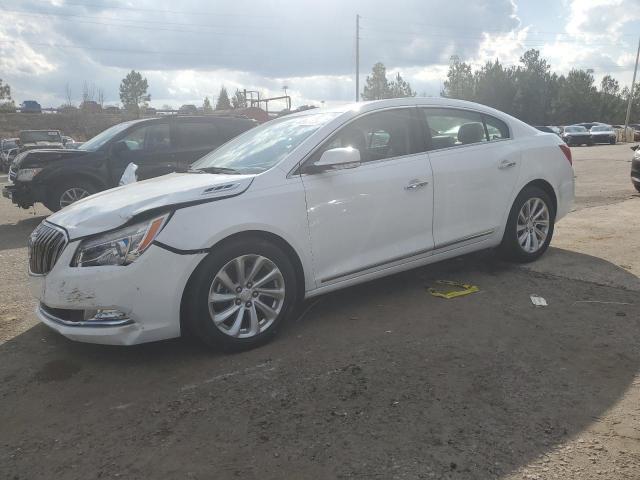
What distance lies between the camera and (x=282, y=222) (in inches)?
143

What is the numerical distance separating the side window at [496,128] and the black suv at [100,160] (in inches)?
210

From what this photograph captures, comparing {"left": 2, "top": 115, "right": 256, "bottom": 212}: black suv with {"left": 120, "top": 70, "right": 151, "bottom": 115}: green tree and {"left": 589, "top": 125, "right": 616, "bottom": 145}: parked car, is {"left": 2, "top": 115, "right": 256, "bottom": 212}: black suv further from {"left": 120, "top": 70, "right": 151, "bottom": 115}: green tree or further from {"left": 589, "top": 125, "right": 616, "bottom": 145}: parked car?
{"left": 120, "top": 70, "right": 151, "bottom": 115}: green tree

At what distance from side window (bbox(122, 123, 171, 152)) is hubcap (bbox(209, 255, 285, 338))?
5.97 metres

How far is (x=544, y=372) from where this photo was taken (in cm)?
310

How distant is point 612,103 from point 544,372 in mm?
92136

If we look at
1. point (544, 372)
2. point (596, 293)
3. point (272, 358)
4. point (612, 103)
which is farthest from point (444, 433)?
point (612, 103)

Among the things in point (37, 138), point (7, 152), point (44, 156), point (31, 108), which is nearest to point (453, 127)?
point (44, 156)

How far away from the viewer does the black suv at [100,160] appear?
8.72 m

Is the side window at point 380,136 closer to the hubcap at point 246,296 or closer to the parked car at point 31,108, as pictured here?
the hubcap at point 246,296

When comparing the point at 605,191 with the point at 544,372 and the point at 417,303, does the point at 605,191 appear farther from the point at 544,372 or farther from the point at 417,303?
the point at 544,372

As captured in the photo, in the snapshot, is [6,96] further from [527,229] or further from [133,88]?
[527,229]

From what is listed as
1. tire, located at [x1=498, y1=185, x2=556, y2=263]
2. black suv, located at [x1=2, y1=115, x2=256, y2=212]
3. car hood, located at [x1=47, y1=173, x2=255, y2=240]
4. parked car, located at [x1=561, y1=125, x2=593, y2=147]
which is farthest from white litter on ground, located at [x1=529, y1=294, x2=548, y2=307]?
parked car, located at [x1=561, y1=125, x2=593, y2=147]

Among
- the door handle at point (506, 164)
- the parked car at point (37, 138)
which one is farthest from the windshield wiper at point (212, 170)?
the parked car at point (37, 138)

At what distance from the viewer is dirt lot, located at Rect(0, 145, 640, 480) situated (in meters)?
2.38
